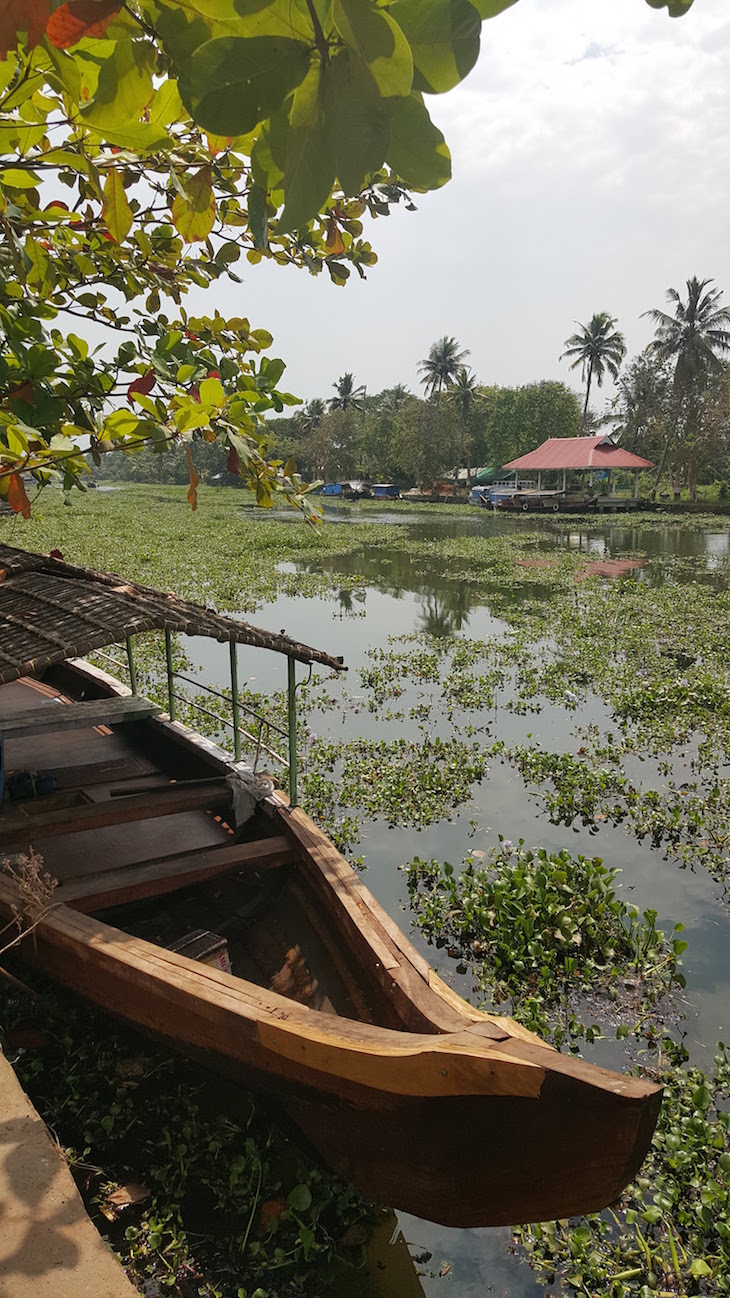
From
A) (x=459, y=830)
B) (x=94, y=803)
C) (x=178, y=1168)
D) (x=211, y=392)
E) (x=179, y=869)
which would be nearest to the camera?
(x=211, y=392)

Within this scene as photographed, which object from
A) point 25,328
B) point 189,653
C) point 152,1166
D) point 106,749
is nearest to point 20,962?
point 152,1166

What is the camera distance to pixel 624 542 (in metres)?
24.1

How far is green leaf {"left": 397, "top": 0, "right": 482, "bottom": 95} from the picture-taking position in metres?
0.60

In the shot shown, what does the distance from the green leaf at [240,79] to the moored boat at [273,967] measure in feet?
6.30

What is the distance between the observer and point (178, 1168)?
2672 mm

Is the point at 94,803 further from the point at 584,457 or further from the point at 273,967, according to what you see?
the point at 584,457

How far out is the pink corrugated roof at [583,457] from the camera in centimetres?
3559

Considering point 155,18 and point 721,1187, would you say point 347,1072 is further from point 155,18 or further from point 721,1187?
point 155,18

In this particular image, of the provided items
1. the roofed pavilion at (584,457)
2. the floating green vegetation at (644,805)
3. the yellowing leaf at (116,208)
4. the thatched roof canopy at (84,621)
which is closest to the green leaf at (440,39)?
the yellowing leaf at (116,208)

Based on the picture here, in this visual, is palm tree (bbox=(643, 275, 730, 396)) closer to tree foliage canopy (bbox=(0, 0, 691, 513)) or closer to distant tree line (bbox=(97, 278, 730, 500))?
distant tree line (bbox=(97, 278, 730, 500))

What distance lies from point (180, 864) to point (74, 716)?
1.24 meters

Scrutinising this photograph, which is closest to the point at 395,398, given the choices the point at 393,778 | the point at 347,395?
the point at 347,395

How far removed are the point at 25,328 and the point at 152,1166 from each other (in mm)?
2831

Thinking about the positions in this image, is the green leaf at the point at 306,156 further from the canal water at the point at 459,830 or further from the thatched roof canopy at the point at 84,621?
the thatched roof canopy at the point at 84,621
